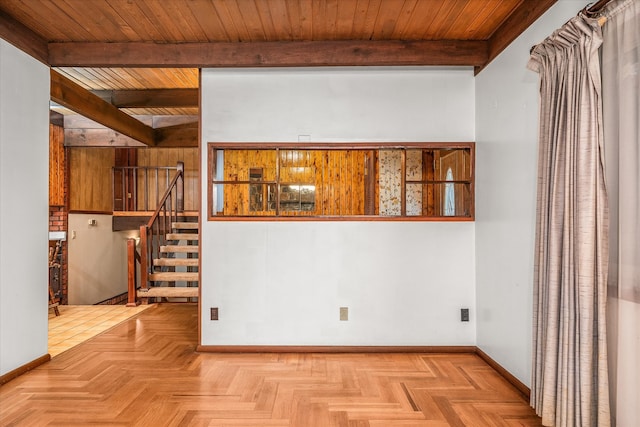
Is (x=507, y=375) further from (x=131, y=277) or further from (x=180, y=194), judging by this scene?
(x=180, y=194)

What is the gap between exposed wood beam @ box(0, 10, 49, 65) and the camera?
2820 mm

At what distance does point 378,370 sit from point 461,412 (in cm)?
78

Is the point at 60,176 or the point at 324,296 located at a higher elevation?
the point at 60,176

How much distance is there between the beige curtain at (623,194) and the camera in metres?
1.76

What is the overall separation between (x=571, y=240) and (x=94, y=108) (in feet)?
16.0

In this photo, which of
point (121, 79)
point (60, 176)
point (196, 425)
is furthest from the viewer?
point (60, 176)

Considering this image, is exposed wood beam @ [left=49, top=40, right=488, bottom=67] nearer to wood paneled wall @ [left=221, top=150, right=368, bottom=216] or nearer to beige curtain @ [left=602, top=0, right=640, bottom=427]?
beige curtain @ [left=602, top=0, right=640, bottom=427]

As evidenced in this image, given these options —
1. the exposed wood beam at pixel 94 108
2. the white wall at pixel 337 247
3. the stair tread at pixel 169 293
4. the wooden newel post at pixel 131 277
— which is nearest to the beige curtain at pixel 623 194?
the white wall at pixel 337 247

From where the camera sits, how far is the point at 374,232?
3.55m

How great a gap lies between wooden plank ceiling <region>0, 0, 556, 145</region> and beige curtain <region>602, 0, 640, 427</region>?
2.98ft

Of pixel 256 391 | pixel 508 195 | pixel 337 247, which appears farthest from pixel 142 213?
pixel 508 195

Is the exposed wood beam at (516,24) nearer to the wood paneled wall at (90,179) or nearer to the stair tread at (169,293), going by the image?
the stair tread at (169,293)

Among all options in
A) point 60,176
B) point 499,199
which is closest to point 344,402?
point 499,199

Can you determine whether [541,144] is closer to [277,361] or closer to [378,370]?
[378,370]
